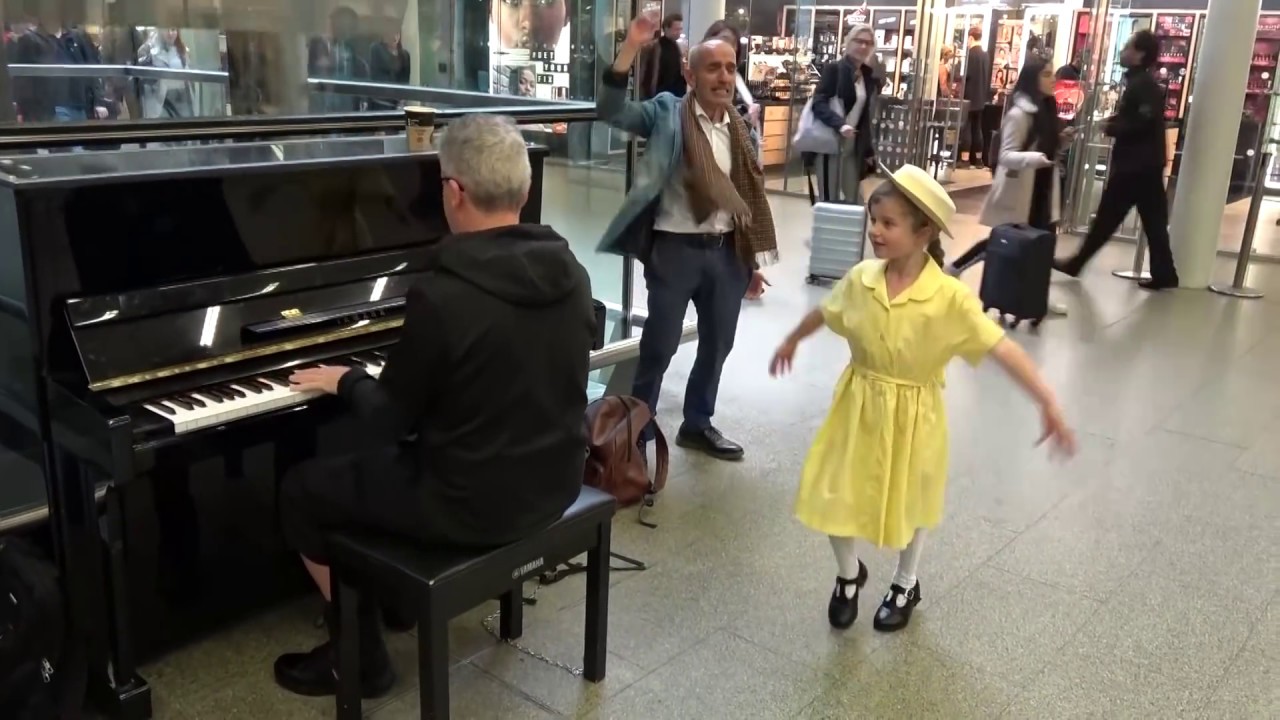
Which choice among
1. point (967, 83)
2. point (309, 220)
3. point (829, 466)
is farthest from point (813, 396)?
point (967, 83)

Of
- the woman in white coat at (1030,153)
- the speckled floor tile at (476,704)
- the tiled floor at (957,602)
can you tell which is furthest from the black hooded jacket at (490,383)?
the woman in white coat at (1030,153)

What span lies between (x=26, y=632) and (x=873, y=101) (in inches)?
260

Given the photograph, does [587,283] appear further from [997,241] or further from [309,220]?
[997,241]

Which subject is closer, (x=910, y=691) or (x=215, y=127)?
(x=910, y=691)

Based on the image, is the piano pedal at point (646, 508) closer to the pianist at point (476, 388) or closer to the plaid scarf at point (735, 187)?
the plaid scarf at point (735, 187)

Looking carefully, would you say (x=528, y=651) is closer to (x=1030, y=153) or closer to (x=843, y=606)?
(x=843, y=606)

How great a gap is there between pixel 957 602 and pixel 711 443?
119 centimetres

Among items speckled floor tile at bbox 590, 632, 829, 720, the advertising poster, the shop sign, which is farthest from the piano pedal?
the shop sign

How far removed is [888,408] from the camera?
8.43 feet

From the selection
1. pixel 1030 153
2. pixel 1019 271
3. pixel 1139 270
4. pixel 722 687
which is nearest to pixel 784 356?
pixel 722 687

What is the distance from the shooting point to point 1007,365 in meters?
2.42

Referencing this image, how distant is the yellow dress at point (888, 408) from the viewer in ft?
8.13

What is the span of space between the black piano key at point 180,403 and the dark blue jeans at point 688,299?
69.7 inches

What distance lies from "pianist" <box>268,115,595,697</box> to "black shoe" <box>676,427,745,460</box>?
1.77 meters
